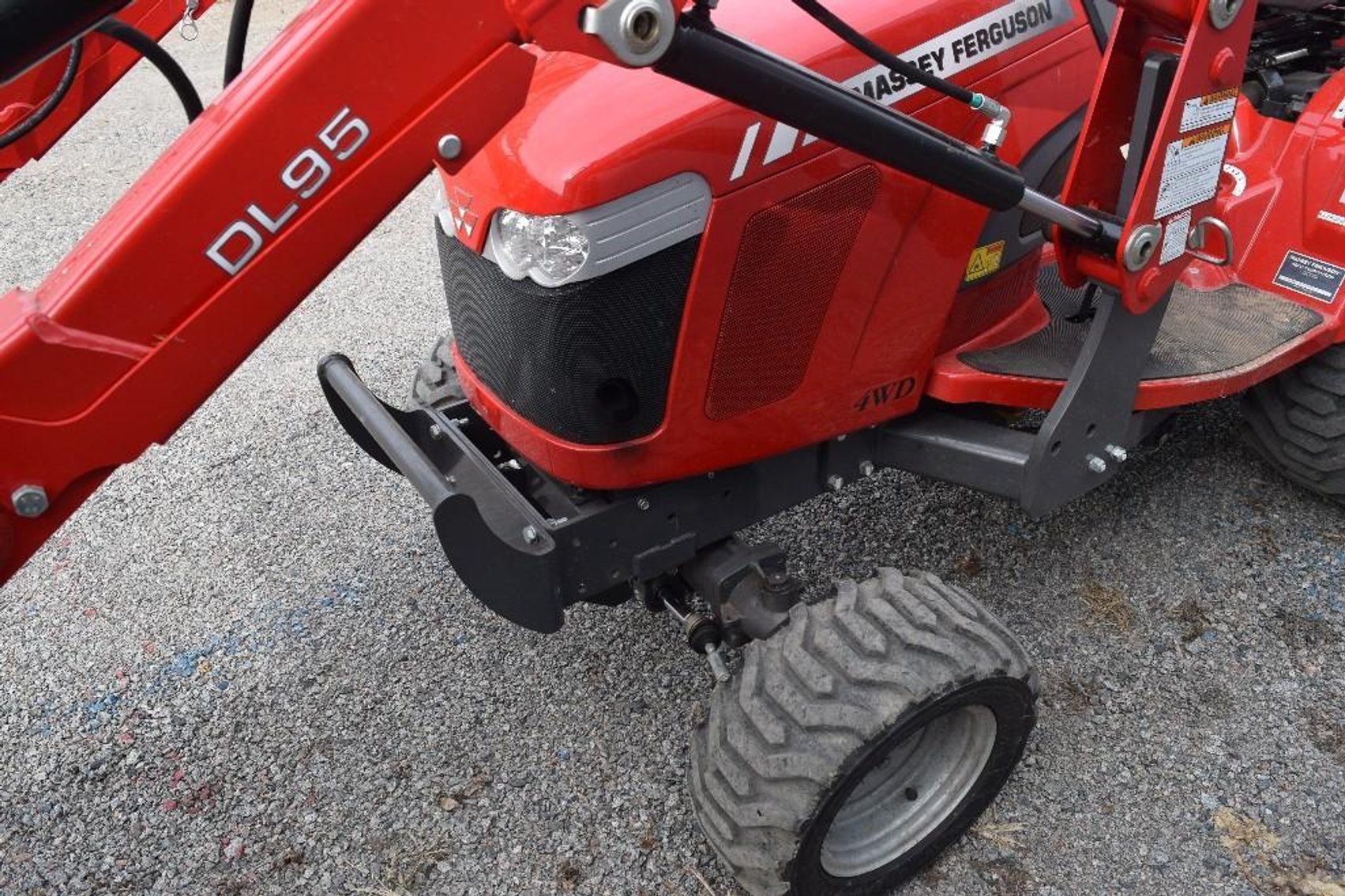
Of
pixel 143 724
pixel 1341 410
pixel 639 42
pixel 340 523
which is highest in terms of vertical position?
pixel 639 42

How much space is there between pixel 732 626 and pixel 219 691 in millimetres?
1448

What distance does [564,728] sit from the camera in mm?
2635

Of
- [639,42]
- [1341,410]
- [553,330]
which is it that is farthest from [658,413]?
[1341,410]

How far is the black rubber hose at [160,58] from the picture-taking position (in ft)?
4.77

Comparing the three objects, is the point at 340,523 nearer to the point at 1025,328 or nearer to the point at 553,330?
the point at 553,330

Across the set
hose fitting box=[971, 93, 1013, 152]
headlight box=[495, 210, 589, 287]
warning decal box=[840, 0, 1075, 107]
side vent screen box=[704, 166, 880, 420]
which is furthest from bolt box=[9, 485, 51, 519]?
hose fitting box=[971, 93, 1013, 152]

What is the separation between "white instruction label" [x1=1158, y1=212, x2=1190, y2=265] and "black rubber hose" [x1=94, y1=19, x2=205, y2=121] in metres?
1.79

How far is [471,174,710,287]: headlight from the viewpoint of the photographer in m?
1.84

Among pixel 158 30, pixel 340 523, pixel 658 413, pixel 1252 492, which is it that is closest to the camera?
pixel 658 413

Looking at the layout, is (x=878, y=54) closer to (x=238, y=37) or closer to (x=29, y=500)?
(x=238, y=37)

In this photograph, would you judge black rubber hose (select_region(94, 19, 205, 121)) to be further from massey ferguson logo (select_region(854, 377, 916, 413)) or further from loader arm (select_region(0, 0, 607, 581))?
massey ferguson logo (select_region(854, 377, 916, 413))

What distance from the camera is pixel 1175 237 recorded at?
7.32 ft

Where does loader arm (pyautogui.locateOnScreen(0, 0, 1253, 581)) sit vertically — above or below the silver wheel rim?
above

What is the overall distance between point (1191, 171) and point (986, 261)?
1.41 feet
